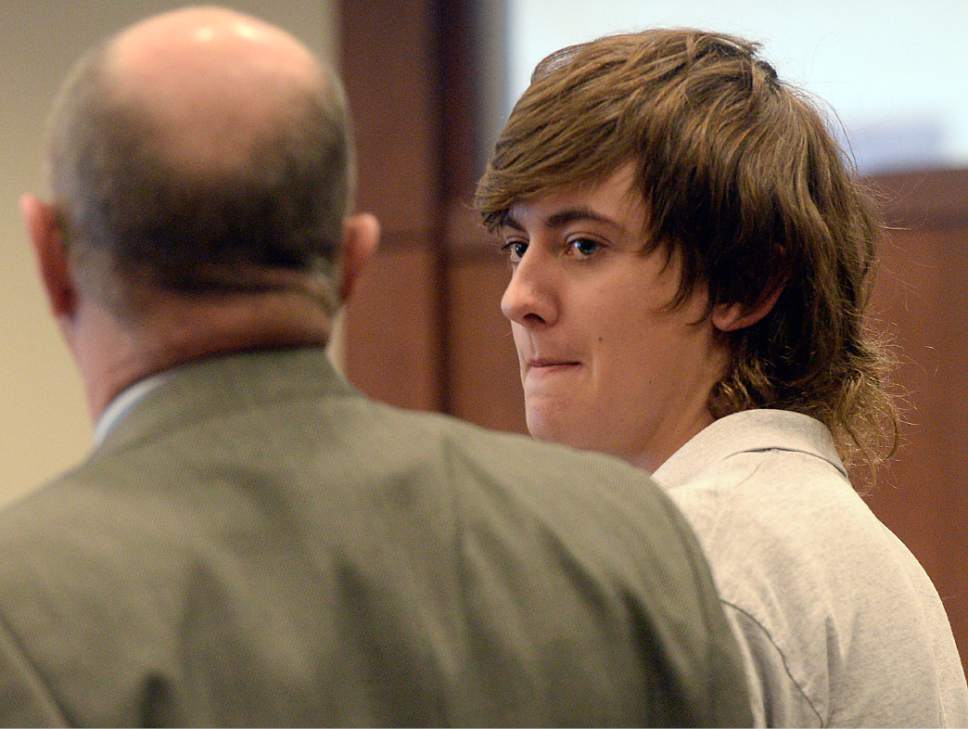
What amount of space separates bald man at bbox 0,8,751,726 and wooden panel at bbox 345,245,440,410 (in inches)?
95.7

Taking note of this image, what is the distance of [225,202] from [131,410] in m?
0.13

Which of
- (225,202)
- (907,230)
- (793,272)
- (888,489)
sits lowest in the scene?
(888,489)

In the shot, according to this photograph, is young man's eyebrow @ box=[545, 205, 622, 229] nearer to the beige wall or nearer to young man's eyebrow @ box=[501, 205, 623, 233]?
young man's eyebrow @ box=[501, 205, 623, 233]

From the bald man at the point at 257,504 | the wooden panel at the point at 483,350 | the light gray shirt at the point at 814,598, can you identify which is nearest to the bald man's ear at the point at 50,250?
the bald man at the point at 257,504

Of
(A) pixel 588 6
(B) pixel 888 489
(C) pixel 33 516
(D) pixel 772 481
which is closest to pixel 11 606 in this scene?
(C) pixel 33 516

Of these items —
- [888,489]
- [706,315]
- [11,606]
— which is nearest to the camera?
[11,606]

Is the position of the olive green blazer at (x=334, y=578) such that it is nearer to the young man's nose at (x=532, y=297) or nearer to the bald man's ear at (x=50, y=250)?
the bald man's ear at (x=50, y=250)

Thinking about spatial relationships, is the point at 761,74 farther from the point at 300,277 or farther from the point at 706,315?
the point at 300,277

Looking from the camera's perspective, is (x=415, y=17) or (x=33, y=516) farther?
(x=415, y=17)

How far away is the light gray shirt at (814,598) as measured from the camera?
3.81ft

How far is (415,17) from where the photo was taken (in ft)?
10.6

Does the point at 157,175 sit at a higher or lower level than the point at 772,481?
higher

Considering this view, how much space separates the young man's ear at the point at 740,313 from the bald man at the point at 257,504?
1.97 feet

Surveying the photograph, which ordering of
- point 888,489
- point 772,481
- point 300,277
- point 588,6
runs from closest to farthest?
point 300,277, point 772,481, point 888,489, point 588,6
